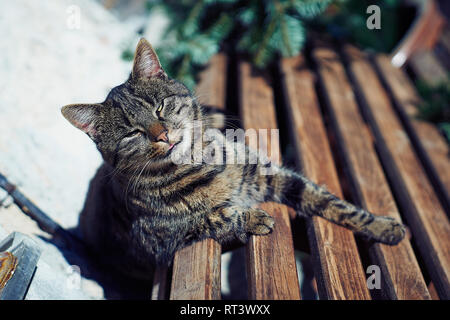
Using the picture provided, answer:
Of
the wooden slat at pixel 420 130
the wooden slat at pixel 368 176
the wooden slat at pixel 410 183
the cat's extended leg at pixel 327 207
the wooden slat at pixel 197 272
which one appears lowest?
the wooden slat at pixel 420 130

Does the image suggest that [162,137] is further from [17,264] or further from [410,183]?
[410,183]

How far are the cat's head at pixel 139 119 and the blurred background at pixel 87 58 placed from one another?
1.36 ft

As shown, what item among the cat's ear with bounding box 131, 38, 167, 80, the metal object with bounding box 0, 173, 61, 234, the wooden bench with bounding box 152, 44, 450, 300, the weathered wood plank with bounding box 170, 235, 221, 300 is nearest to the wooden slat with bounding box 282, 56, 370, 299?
the wooden bench with bounding box 152, 44, 450, 300

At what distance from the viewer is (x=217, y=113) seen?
5.67ft

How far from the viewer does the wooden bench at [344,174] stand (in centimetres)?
105

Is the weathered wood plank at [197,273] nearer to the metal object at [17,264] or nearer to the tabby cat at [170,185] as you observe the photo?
the tabby cat at [170,185]

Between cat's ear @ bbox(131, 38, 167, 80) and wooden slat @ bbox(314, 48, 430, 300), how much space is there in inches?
40.5

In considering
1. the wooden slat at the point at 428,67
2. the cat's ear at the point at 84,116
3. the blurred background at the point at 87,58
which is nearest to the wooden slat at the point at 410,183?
the blurred background at the point at 87,58

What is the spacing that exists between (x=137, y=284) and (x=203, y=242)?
25.4 inches

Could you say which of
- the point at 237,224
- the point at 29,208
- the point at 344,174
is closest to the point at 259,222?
the point at 237,224

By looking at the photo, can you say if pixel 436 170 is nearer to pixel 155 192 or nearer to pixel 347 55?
pixel 347 55

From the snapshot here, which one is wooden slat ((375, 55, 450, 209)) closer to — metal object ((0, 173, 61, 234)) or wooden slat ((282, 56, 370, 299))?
wooden slat ((282, 56, 370, 299))

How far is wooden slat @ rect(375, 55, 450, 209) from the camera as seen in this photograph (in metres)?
1.60
